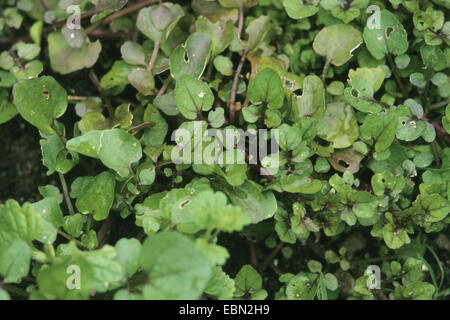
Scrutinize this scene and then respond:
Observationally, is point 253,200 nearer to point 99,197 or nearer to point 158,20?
point 99,197

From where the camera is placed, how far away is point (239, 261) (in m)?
1.35

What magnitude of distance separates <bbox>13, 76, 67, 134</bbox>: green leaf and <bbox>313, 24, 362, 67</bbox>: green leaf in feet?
2.23

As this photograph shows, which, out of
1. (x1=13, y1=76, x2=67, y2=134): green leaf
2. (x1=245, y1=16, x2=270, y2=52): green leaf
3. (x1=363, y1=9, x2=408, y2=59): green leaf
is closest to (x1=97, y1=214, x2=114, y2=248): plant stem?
(x1=13, y1=76, x2=67, y2=134): green leaf

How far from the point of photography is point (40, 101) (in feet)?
3.74

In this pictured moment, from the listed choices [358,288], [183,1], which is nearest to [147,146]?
[183,1]

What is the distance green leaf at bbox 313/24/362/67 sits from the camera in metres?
1.25

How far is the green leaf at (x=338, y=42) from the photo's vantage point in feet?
4.12

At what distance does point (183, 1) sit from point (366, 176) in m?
0.75

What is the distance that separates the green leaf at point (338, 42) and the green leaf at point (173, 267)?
70 centimetres

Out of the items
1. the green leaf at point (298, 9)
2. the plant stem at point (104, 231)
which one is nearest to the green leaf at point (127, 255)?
the plant stem at point (104, 231)

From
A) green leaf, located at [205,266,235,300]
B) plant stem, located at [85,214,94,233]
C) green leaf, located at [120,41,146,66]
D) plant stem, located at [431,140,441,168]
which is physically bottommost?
green leaf, located at [205,266,235,300]

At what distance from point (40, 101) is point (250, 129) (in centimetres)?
51

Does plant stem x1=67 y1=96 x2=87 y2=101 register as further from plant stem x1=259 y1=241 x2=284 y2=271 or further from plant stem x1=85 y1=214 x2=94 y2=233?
plant stem x1=259 y1=241 x2=284 y2=271
